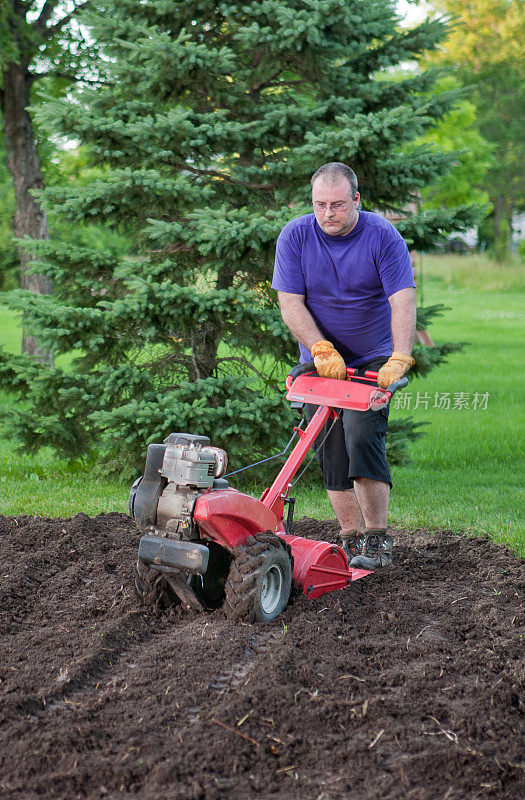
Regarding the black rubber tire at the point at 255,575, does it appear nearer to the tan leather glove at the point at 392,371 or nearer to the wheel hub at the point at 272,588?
the wheel hub at the point at 272,588

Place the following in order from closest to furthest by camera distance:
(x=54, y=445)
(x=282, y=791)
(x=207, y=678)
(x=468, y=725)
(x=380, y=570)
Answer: (x=282, y=791), (x=468, y=725), (x=207, y=678), (x=380, y=570), (x=54, y=445)

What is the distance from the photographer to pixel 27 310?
6.28 m

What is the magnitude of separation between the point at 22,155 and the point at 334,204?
307 inches

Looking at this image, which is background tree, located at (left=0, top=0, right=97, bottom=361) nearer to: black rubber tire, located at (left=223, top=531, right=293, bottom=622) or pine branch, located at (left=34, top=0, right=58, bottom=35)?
pine branch, located at (left=34, top=0, right=58, bottom=35)

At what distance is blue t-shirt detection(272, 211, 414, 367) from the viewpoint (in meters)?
4.23

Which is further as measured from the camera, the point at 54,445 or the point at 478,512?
the point at 54,445

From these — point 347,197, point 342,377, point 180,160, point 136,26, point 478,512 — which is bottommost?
point 478,512

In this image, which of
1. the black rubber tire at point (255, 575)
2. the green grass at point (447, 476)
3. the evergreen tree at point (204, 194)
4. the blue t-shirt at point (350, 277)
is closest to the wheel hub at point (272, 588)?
the black rubber tire at point (255, 575)

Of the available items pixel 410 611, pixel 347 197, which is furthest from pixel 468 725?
pixel 347 197

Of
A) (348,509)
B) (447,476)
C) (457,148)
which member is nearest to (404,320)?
(348,509)

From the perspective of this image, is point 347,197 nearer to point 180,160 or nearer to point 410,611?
point 410,611

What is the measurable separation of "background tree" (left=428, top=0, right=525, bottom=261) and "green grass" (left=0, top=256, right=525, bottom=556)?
2475cm

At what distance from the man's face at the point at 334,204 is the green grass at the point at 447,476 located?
2268 millimetres

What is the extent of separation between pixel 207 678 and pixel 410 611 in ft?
4.02
